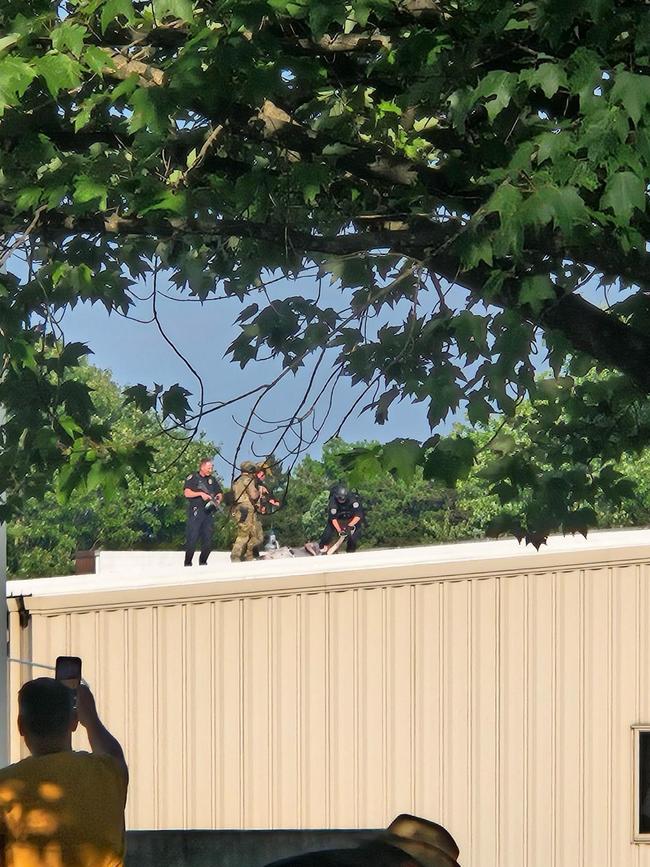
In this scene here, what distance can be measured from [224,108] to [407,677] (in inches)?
213

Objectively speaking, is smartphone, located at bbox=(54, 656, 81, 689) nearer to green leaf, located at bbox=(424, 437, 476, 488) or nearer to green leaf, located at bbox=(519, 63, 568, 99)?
green leaf, located at bbox=(424, 437, 476, 488)

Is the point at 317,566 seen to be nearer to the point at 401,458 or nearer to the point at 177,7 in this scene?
→ the point at 401,458

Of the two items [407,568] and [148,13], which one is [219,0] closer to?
[148,13]

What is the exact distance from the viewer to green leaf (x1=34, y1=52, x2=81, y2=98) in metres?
4.80

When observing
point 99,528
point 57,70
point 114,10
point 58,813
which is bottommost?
point 58,813

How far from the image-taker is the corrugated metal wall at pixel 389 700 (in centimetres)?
958

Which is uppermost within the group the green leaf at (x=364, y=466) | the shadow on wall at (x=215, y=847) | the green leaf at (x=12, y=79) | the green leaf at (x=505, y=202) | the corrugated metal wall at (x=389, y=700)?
the green leaf at (x=12, y=79)

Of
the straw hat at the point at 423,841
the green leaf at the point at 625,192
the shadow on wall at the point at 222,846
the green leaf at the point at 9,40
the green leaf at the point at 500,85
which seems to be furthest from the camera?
the shadow on wall at the point at 222,846

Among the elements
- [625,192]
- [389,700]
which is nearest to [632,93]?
[625,192]

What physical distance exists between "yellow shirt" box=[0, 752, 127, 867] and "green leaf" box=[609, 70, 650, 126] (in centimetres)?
238

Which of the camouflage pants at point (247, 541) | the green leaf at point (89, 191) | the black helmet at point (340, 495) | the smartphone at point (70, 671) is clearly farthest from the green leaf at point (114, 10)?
the black helmet at point (340, 495)

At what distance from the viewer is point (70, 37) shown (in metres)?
4.80

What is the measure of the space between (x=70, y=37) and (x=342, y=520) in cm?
1903

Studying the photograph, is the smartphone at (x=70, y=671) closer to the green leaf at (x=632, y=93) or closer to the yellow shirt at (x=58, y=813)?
the yellow shirt at (x=58, y=813)
